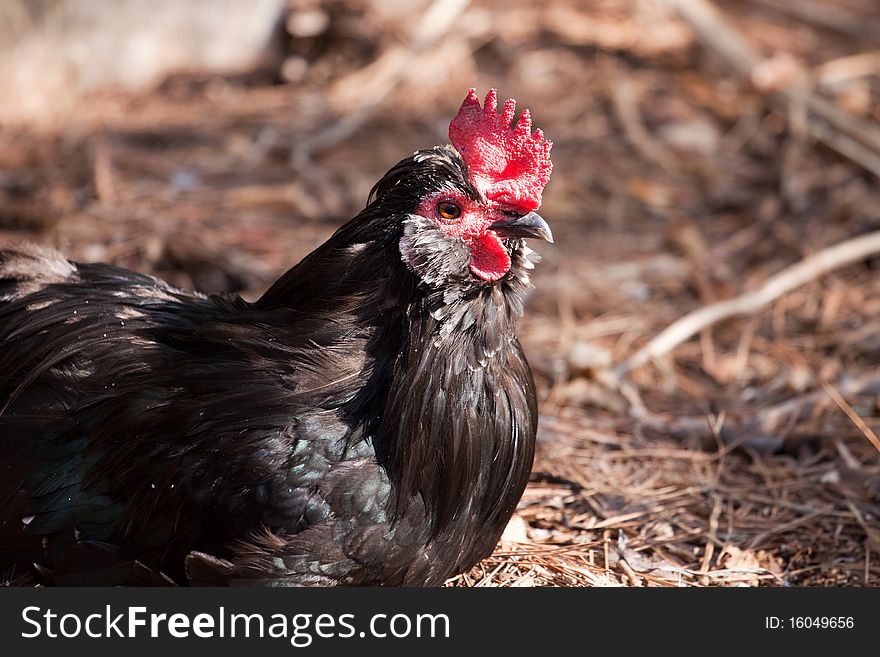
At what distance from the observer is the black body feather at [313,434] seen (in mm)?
3467

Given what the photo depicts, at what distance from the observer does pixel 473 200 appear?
3.51 m

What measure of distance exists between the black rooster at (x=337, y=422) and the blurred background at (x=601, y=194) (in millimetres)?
750

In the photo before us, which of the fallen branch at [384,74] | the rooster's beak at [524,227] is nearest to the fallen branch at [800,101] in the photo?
the fallen branch at [384,74]

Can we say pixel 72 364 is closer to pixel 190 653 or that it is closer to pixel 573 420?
pixel 190 653

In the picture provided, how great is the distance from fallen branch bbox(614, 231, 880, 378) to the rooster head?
238cm

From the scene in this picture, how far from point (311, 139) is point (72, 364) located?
15.6 ft

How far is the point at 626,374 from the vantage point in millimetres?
5797

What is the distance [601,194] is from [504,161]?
4826mm

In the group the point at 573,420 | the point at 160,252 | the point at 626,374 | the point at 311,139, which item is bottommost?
the point at 573,420

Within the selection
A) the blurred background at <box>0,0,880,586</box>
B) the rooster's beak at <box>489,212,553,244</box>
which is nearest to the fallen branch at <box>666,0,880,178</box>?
the blurred background at <box>0,0,880,586</box>

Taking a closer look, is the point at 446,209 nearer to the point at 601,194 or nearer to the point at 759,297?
the point at 759,297

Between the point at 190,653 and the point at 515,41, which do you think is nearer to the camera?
the point at 190,653

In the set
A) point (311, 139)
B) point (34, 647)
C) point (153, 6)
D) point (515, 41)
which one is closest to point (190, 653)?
point (34, 647)

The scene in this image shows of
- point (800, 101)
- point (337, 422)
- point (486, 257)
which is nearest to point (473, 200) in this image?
point (486, 257)
